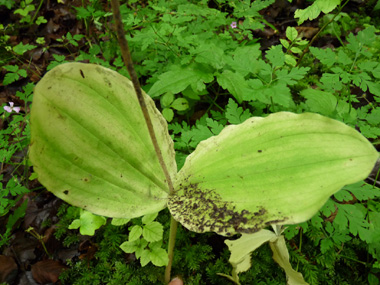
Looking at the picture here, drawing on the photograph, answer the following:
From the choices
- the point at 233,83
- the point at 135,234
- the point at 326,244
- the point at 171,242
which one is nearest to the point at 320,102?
the point at 233,83

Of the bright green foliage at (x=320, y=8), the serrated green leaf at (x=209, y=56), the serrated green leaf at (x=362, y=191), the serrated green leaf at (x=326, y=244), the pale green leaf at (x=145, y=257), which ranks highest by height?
the bright green foliage at (x=320, y=8)

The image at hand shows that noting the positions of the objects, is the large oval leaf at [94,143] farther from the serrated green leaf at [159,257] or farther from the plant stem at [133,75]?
the serrated green leaf at [159,257]

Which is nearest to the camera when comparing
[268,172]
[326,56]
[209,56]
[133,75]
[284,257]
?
[133,75]

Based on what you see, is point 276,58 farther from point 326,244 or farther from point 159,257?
point 159,257

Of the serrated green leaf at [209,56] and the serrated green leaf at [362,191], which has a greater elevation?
the serrated green leaf at [209,56]

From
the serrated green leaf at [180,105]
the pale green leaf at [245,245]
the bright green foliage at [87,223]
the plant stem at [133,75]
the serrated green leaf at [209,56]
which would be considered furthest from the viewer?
the serrated green leaf at [180,105]

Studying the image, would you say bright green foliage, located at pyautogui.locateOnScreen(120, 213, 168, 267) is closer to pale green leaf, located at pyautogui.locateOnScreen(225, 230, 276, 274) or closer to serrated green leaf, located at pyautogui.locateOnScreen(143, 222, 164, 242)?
serrated green leaf, located at pyautogui.locateOnScreen(143, 222, 164, 242)

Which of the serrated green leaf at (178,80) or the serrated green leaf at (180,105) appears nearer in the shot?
the serrated green leaf at (178,80)

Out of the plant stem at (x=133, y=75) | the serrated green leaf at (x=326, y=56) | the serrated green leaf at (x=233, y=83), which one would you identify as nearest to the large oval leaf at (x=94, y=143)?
the plant stem at (x=133, y=75)
